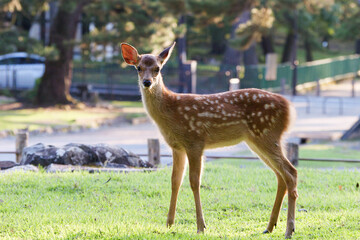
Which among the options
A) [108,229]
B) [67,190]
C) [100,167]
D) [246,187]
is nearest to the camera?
[108,229]

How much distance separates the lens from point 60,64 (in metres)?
25.8

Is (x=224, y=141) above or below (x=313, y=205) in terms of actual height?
above

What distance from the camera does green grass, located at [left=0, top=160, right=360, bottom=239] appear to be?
22.3 feet

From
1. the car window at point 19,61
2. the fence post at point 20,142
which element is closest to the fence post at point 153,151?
the fence post at point 20,142

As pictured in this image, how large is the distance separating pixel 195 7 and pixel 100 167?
1561 cm

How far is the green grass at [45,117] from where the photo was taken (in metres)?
21.1

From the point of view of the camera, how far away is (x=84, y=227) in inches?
270

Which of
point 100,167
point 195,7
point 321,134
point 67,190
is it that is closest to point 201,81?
point 195,7

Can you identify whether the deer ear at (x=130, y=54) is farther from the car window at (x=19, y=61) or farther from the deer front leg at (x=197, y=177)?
the car window at (x=19, y=61)

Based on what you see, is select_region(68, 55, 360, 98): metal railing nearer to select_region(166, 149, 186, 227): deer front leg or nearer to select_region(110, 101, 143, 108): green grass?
select_region(110, 101, 143, 108): green grass

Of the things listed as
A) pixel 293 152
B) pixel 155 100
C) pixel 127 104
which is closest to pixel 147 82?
pixel 155 100

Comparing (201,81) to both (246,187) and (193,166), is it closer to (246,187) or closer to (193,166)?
(246,187)

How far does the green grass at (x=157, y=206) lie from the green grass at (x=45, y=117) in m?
11.4

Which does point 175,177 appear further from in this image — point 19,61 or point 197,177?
point 19,61
